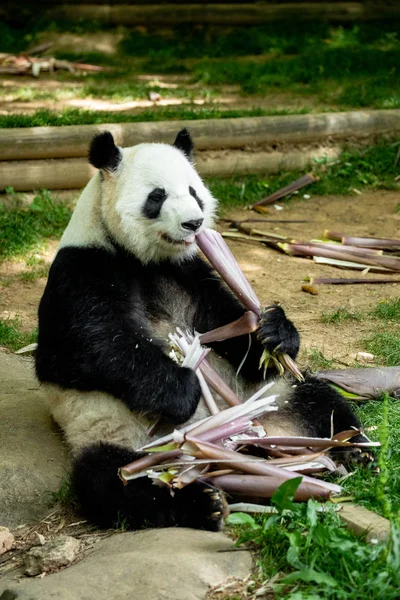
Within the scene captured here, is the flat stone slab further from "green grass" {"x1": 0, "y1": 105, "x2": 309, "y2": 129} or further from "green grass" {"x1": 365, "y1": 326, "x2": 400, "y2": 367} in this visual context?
"green grass" {"x1": 0, "y1": 105, "x2": 309, "y2": 129}

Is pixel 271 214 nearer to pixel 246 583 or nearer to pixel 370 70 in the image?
pixel 370 70

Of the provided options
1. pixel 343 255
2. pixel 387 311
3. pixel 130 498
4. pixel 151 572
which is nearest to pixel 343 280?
pixel 343 255

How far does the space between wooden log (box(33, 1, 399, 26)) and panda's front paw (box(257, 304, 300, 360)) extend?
398 inches

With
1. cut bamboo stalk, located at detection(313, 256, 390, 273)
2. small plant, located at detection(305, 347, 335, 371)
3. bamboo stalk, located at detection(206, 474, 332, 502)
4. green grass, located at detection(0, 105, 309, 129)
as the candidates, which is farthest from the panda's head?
green grass, located at detection(0, 105, 309, 129)

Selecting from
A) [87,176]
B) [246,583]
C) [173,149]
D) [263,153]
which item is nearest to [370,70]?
[263,153]

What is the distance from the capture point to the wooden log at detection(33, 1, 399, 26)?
13461mm

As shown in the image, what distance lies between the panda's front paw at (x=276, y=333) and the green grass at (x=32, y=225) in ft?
10.5

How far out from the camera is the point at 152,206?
4293 mm

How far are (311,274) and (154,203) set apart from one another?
9.27ft

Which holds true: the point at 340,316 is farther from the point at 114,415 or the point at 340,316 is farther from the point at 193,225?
the point at 114,415

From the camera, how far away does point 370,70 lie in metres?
11.4

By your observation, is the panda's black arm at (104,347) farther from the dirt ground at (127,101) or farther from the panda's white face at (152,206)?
the dirt ground at (127,101)

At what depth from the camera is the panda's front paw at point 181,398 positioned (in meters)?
4.05

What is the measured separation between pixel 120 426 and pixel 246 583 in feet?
4.01
